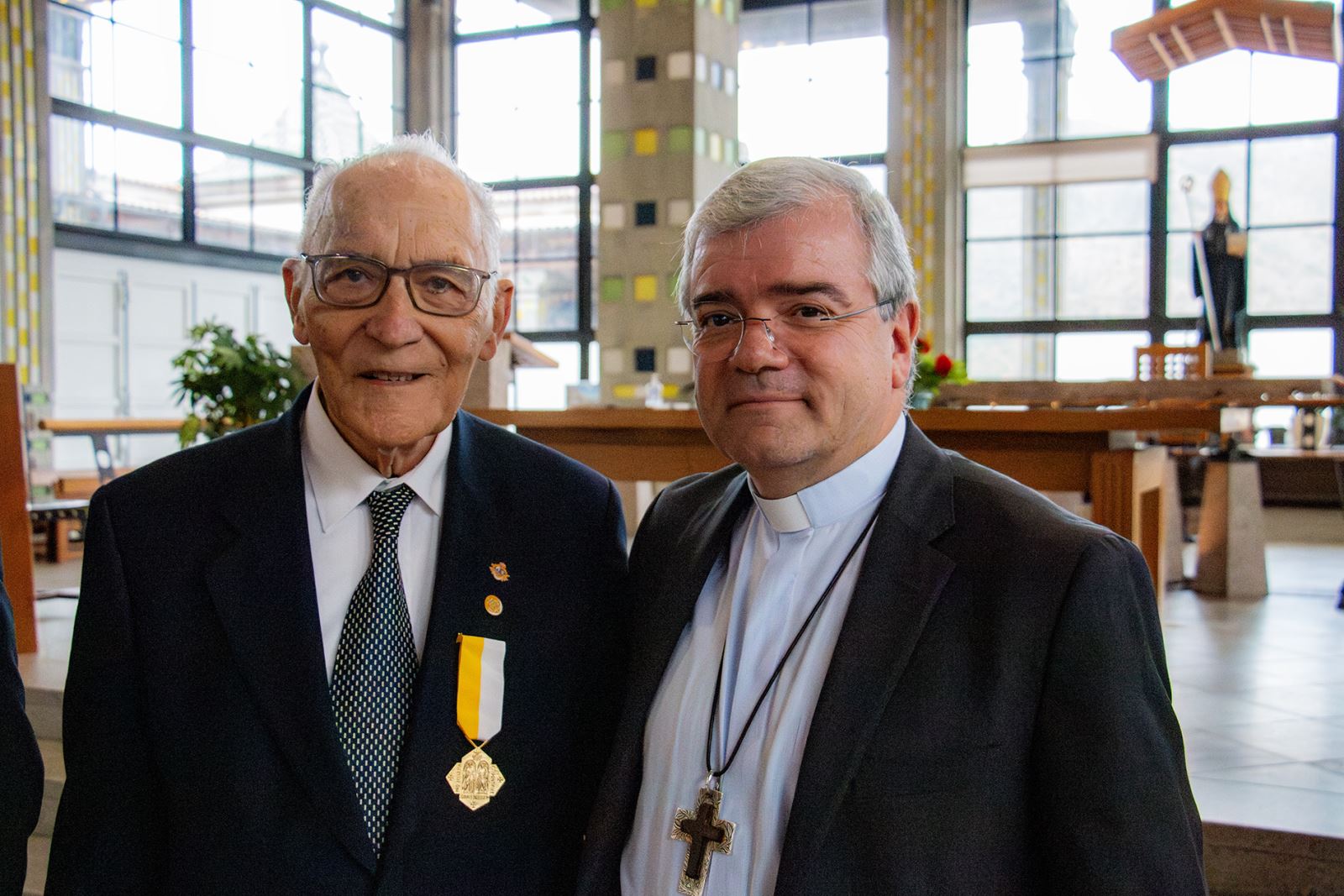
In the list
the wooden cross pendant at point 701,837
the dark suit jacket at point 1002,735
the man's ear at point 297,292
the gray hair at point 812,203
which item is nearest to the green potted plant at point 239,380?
the man's ear at point 297,292

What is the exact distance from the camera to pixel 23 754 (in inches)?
46.1

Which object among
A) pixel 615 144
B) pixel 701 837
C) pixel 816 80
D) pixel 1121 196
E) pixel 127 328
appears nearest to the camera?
pixel 701 837

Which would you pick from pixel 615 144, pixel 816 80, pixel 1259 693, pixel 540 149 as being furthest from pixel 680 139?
pixel 540 149

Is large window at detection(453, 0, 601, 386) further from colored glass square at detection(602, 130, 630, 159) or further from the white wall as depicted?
colored glass square at detection(602, 130, 630, 159)

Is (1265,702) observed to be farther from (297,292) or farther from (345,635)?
(297,292)

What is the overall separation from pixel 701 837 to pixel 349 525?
57 cm

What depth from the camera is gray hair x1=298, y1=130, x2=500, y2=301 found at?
143cm

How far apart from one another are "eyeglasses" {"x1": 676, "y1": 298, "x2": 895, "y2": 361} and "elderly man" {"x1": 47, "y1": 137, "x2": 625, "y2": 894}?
30 centimetres

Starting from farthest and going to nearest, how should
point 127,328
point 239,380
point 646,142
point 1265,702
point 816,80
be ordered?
point 816,80 → point 127,328 → point 646,142 → point 239,380 → point 1265,702

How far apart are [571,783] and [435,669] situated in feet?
0.89

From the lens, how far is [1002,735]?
1144mm

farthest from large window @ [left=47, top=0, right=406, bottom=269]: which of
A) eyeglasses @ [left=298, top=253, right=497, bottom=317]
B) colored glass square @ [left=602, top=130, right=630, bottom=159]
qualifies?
eyeglasses @ [left=298, top=253, right=497, bottom=317]

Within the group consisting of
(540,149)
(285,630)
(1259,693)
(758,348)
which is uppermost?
(540,149)

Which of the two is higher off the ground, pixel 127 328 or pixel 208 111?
pixel 208 111
